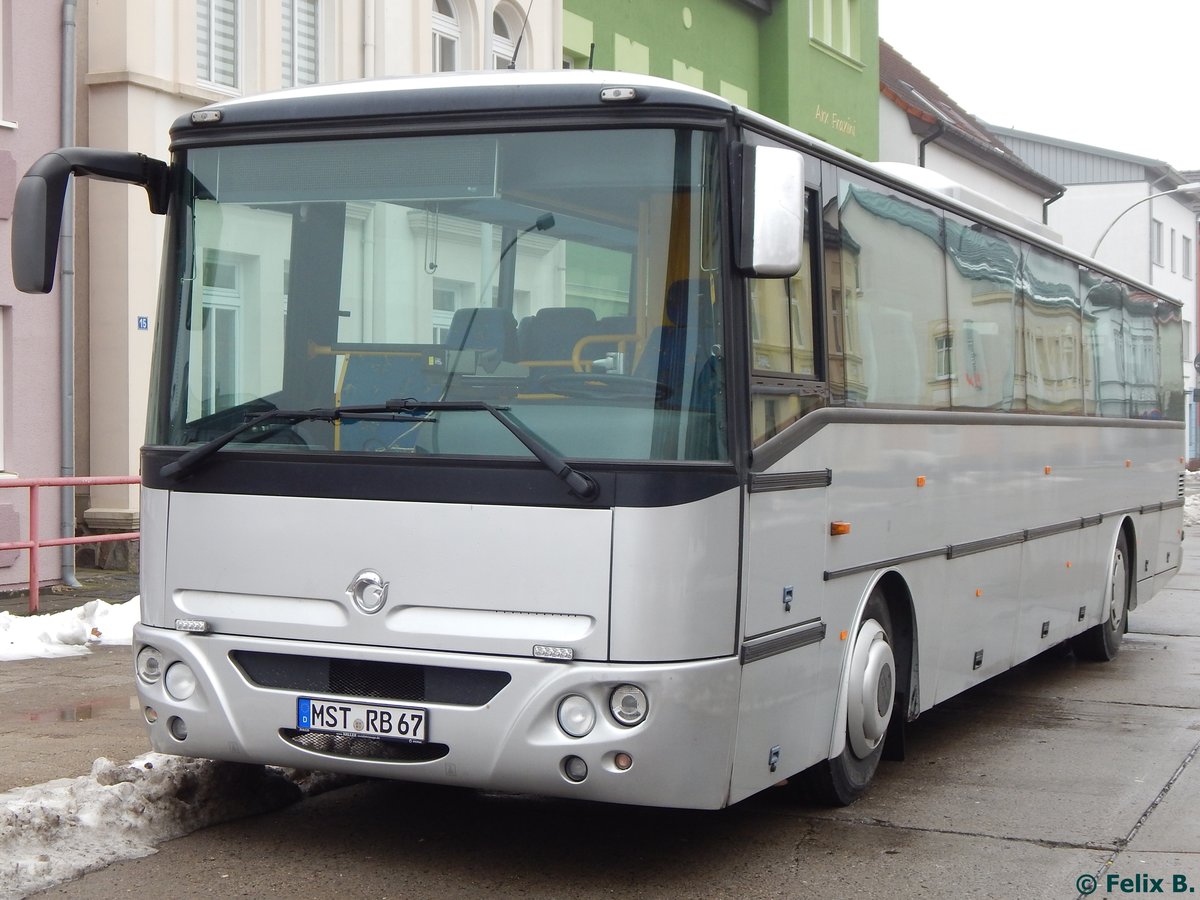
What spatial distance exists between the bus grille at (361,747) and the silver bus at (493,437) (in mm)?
12

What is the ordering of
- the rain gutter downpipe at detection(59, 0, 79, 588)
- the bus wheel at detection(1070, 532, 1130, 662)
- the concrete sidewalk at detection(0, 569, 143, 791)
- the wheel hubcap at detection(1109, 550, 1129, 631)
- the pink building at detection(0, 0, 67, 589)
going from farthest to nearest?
the rain gutter downpipe at detection(59, 0, 79, 588), the pink building at detection(0, 0, 67, 589), the wheel hubcap at detection(1109, 550, 1129, 631), the bus wheel at detection(1070, 532, 1130, 662), the concrete sidewalk at detection(0, 569, 143, 791)

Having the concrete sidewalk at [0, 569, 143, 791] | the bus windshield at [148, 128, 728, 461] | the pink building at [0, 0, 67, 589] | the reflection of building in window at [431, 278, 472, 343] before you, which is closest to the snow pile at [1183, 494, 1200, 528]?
the pink building at [0, 0, 67, 589]

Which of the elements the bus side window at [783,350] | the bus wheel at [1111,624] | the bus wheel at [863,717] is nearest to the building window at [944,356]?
the bus wheel at [863,717]

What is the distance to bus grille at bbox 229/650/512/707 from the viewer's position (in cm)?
588

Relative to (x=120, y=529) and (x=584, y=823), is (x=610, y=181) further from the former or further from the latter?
(x=120, y=529)

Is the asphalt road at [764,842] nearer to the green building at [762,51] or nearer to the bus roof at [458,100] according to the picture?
the bus roof at [458,100]

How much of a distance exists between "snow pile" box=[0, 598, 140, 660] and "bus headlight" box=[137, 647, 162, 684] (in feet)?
15.0

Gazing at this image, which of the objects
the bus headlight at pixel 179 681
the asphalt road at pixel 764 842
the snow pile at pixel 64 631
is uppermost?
the bus headlight at pixel 179 681

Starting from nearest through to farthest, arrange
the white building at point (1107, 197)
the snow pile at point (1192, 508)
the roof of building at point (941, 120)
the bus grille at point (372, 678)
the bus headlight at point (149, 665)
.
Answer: the bus grille at point (372, 678) → the bus headlight at point (149, 665) → the snow pile at point (1192, 508) → the roof of building at point (941, 120) → the white building at point (1107, 197)

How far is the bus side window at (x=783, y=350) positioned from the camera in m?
6.17

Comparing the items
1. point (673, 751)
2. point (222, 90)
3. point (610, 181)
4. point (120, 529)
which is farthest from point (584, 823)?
point (222, 90)

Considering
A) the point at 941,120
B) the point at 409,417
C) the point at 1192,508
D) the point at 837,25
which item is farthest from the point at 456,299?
the point at 941,120

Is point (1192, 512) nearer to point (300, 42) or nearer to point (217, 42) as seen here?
point (300, 42)

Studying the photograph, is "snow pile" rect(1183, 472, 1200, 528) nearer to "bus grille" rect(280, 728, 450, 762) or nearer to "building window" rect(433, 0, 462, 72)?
"building window" rect(433, 0, 462, 72)
